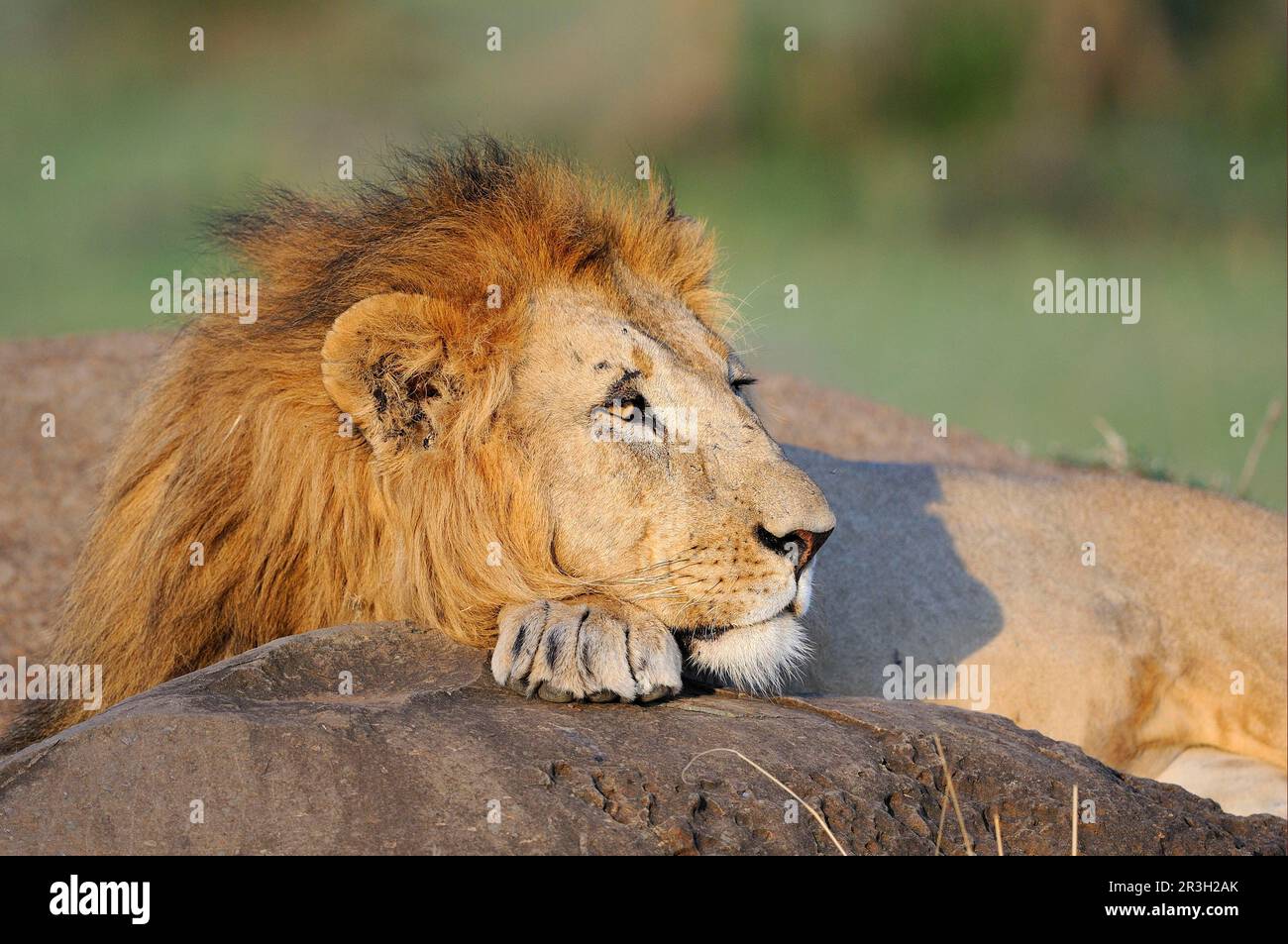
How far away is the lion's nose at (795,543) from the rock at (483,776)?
0.41m

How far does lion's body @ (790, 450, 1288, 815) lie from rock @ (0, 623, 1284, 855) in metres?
1.46

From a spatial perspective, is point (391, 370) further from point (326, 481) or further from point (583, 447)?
point (583, 447)

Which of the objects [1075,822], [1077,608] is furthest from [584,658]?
[1077,608]

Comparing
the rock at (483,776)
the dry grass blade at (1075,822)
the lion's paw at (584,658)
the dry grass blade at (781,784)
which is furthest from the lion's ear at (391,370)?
the dry grass blade at (1075,822)

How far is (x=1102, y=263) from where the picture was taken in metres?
20.2

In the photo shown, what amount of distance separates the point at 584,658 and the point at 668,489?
2.08 feet

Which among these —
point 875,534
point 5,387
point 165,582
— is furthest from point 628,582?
point 5,387

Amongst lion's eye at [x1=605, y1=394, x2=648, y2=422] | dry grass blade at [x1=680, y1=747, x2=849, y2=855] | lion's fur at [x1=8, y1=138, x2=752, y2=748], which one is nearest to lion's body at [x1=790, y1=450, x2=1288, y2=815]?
lion's eye at [x1=605, y1=394, x2=648, y2=422]

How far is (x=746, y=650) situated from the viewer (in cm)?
396

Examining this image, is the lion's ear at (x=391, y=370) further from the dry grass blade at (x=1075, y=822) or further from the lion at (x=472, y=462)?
the dry grass blade at (x=1075, y=822)

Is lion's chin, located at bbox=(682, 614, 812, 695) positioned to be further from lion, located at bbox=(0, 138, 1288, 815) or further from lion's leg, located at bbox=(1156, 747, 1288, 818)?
lion's leg, located at bbox=(1156, 747, 1288, 818)

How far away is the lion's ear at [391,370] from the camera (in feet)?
13.1

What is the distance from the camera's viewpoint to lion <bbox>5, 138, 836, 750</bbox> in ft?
13.0
